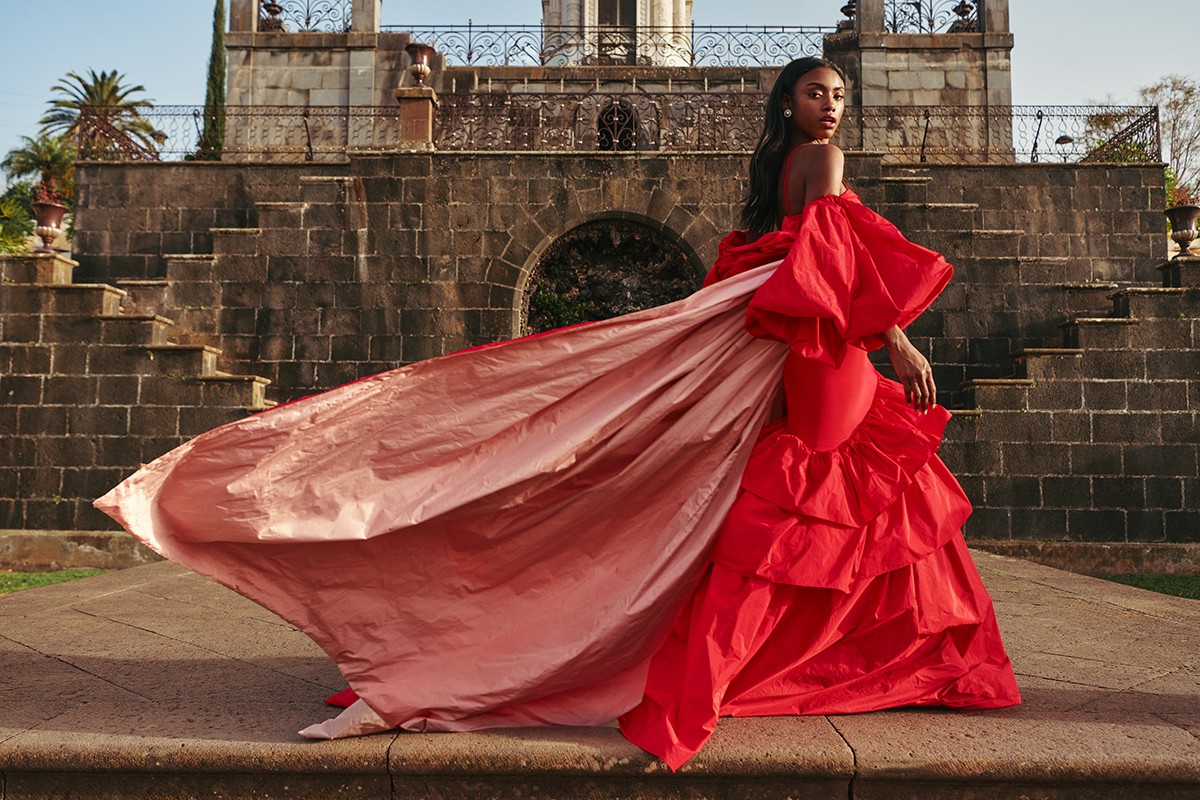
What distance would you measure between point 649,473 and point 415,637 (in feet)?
2.82

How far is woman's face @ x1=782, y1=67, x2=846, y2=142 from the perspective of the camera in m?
2.99

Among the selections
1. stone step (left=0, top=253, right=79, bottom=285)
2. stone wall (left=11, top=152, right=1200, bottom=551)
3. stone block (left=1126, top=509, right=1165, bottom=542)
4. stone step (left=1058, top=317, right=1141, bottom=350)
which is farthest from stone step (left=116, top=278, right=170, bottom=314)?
stone block (left=1126, top=509, right=1165, bottom=542)

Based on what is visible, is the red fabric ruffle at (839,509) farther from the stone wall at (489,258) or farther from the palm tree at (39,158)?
the palm tree at (39,158)

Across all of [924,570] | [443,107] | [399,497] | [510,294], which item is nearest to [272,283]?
[510,294]

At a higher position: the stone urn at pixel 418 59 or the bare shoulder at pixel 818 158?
the stone urn at pixel 418 59

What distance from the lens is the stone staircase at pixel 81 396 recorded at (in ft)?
30.6

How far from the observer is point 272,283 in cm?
1083

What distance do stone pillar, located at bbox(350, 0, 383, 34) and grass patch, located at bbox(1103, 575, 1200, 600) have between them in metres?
14.6

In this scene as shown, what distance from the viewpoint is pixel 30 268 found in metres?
9.60

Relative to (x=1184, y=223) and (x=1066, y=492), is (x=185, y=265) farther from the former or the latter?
(x=1184, y=223)

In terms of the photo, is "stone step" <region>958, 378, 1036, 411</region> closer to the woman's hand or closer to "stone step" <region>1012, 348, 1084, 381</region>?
"stone step" <region>1012, 348, 1084, 381</region>

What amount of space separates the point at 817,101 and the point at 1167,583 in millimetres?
7188

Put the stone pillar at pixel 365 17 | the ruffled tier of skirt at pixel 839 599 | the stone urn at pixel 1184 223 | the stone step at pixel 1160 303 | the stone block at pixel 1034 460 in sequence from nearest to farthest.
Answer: the ruffled tier of skirt at pixel 839 599, the stone block at pixel 1034 460, the stone step at pixel 1160 303, the stone urn at pixel 1184 223, the stone pillar at pixel 365 17

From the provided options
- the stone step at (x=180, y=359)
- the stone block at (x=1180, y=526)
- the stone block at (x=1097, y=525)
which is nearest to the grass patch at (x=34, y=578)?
the stone step at (x=180, y=359)
